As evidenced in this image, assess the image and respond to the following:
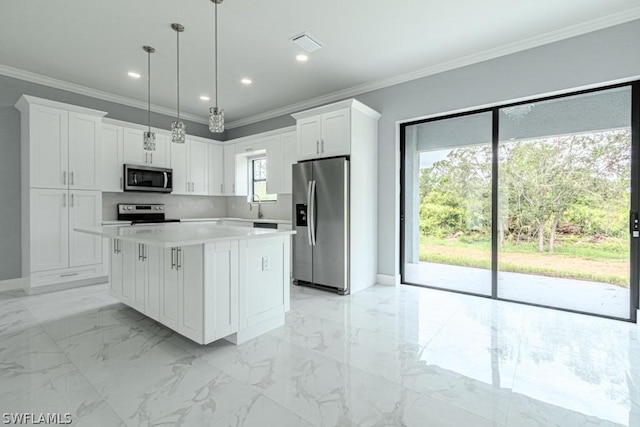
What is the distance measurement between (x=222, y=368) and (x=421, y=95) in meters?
3.74

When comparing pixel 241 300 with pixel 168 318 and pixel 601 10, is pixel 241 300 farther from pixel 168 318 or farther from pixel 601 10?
pixel 601 10

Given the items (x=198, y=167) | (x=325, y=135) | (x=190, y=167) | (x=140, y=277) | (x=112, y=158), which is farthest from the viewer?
(x=198, y=167)

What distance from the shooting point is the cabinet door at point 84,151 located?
4078 mm

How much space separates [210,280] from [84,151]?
3.35 metres

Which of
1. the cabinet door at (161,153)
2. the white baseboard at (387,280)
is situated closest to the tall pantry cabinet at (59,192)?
the cabinet door at (161,153)

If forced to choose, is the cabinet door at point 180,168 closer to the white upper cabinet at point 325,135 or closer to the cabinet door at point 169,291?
the white upper cabinet at point 325,135

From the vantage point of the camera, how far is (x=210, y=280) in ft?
7.39

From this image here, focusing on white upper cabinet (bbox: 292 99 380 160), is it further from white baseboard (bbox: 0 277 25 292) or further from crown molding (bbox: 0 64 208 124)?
white baseboard (bbox: 0 277 25 292)

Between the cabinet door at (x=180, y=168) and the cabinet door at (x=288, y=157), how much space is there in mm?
1852

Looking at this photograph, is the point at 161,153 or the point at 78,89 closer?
the point at 78,89

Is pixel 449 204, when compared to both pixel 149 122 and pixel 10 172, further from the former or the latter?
pixel 10 172

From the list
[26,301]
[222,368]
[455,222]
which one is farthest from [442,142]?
[26,301]

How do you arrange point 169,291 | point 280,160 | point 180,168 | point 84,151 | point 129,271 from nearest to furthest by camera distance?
point 169,291 → point 129,271 → point 84,151 → point 280,160 → point 180,168

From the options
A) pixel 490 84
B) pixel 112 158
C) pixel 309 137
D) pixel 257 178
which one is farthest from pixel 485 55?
pixel 112 158
